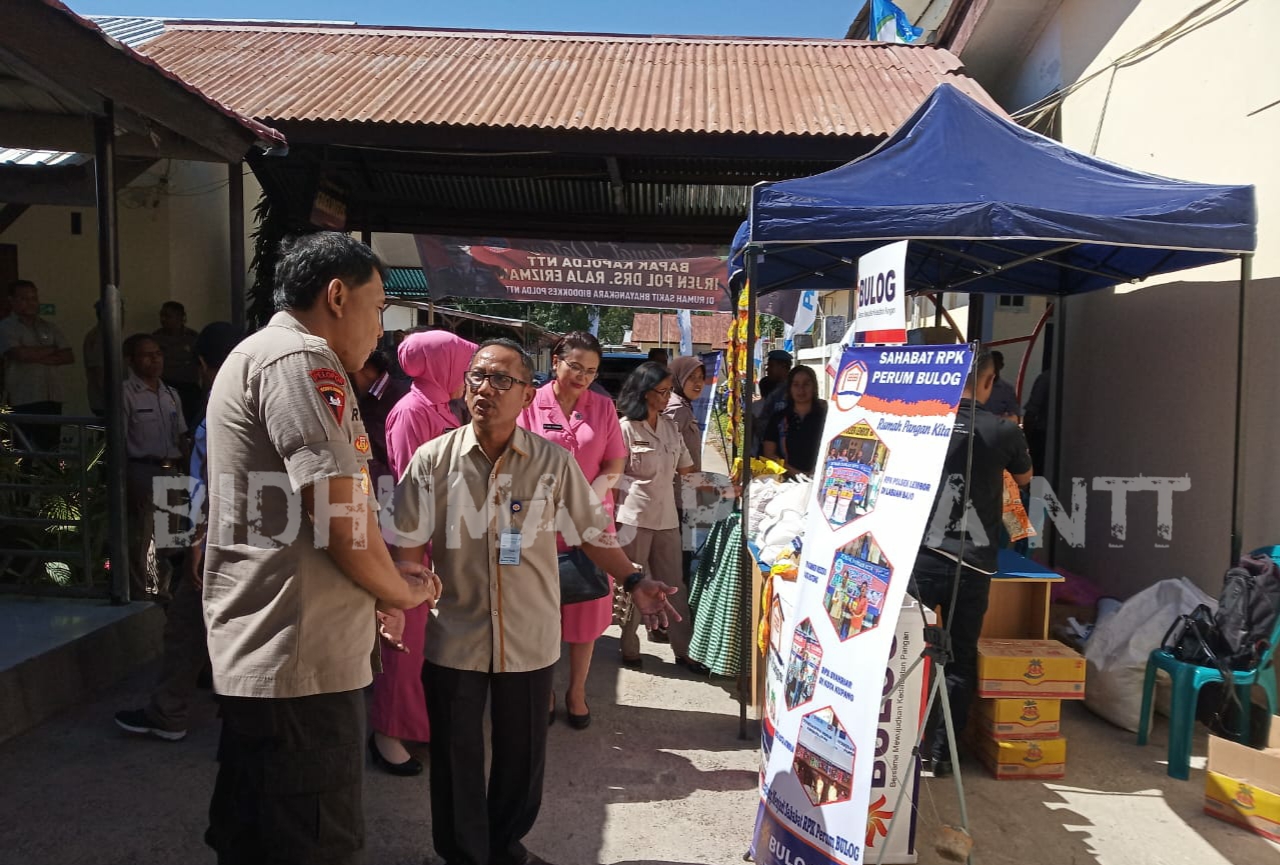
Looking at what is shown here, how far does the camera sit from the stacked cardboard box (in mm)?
3676

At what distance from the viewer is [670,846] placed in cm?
302

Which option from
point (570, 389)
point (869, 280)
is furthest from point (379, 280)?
point (570, 389)

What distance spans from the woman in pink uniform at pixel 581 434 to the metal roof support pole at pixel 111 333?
213 cm

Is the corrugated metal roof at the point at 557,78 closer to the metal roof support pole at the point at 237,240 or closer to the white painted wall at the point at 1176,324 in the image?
the metal roof support pole at the point at 237,240

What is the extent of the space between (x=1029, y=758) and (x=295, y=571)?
3.28 m

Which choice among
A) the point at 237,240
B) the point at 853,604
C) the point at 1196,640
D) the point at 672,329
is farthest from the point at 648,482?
the point at 672,329

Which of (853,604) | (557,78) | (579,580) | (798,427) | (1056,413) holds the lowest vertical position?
(579,580)

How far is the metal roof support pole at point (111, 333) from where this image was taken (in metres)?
4.23

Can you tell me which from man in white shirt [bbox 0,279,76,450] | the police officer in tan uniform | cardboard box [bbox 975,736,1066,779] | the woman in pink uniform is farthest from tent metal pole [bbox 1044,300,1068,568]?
man in white shirt [bbox 0,279,76,450]

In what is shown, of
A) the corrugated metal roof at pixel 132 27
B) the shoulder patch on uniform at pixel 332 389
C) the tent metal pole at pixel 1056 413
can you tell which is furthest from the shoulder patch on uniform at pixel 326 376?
the corrugated metal roof at pixel 132 27

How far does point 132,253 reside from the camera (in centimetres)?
Result: 719

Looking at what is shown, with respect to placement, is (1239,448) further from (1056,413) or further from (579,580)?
(579,580)

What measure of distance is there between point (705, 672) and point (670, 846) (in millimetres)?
1868

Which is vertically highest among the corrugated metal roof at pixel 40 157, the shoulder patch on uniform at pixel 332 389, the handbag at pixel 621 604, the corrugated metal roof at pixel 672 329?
the corrugated metal roof at pixel 672 329
